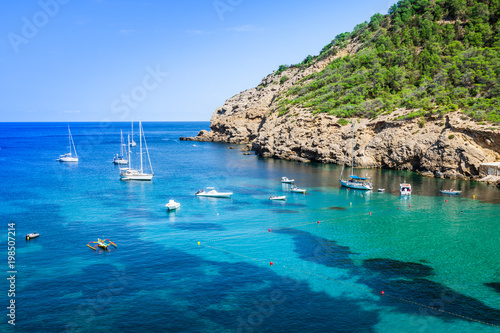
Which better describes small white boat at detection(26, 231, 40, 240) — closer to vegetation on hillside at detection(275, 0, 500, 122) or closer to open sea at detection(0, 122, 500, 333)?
open sea at detection(0, 122, 500, 333)

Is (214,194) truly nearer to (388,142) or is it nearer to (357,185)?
(357,185)

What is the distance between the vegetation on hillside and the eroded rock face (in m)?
4.02

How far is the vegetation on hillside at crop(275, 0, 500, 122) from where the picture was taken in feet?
298

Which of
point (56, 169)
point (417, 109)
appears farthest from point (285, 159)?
point (56, 169)

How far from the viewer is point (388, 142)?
90875 millimetres

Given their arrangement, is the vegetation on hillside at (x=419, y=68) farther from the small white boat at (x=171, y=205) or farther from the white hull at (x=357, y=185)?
the small white boat at (x=171, y=205)

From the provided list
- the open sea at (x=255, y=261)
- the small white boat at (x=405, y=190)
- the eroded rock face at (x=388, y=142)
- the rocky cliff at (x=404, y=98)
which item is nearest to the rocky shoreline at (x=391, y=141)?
the eroded rock face at (x=388, y=142)

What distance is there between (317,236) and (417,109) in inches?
2390

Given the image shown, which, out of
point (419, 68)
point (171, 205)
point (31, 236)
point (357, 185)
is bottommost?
point (31, 236)

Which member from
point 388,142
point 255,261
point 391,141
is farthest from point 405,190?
point 255,261

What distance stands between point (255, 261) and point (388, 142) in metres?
64.0

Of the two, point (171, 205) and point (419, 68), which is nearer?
point (171, 205)

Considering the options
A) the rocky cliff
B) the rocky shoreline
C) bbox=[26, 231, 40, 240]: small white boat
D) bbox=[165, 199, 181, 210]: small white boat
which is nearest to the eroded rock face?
the rocky shoreline

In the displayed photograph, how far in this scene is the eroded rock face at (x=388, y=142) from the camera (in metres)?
76.6
